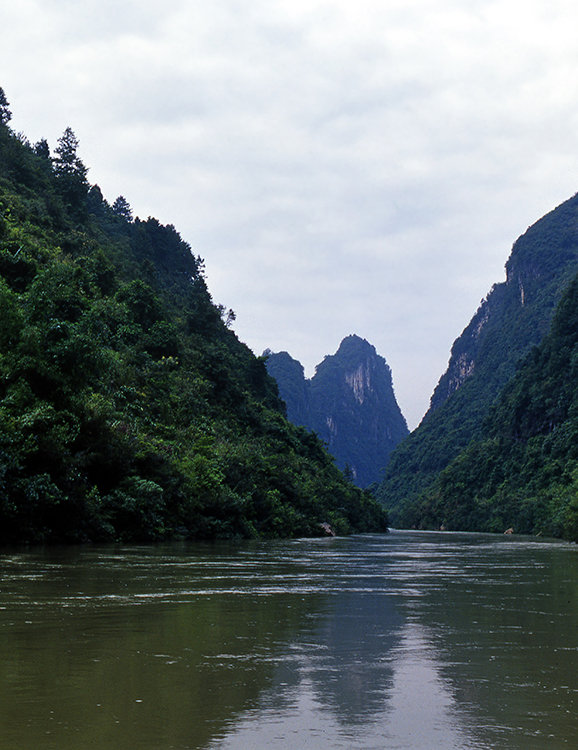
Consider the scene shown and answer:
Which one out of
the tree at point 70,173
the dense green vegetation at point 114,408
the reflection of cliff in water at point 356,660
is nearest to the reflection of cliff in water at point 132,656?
the reflection of cliff in water at point 356,660

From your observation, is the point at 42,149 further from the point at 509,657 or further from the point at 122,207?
the point at 509,657

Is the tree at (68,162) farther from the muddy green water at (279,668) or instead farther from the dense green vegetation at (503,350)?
the dense green vegetation at (503,350)

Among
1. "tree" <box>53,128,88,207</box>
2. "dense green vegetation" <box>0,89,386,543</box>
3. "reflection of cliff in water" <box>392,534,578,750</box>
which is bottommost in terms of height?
"reflection of cliff in water" <box>392,534,578,750</box>

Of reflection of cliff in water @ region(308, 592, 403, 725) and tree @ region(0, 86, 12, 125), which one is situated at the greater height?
tree @ region(0, 86, 12, 125)

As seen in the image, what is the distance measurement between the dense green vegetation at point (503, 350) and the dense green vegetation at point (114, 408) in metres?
99.5

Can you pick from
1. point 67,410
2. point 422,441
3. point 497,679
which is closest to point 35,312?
point 67,410

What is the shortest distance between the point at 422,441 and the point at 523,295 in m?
47.1

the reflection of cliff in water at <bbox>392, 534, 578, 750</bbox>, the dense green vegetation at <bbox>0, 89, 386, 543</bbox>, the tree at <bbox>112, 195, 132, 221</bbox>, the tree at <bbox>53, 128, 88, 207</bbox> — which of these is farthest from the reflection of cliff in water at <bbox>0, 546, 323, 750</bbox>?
the tree at <bbox>112, 195, 132, 221</bbox>

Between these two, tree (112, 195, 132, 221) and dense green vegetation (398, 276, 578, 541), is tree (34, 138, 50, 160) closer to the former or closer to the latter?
tree (112, 195, 132, 221)

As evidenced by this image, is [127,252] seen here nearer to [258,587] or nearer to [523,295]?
[258,587]

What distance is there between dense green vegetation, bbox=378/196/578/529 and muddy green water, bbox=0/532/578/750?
476ft

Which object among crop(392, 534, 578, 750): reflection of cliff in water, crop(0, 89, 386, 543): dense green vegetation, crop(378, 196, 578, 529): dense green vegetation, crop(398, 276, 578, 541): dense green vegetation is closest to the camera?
crop(392, 534, 578, 750): reflection of cliff in water

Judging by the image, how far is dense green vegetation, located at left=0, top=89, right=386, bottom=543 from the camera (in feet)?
53.0

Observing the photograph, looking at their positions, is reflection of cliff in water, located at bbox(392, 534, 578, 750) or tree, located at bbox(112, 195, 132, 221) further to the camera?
tree, located at bbox(112, 195, 132, 221)
